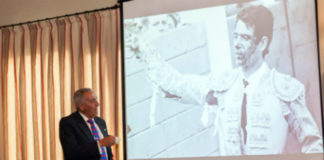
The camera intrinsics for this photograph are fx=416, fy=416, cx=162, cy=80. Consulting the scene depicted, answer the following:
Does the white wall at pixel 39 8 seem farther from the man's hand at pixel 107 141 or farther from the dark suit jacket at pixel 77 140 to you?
the man's hand at pixel 107 141

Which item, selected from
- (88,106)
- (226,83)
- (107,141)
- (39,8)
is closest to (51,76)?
(39,8)

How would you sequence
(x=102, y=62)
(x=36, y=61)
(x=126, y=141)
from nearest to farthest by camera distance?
(x=126, y=141) < (x=102, y=62) < (x=36, y=61)

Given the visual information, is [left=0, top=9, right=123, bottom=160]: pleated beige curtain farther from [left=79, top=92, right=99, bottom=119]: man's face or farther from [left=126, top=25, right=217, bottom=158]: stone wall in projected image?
[left=79, top=92, right=99, bottom=119]: man's face

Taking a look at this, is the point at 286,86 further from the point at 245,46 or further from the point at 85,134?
the point at 85,134

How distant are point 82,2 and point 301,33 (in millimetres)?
2403

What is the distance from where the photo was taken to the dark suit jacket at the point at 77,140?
11.2 ft

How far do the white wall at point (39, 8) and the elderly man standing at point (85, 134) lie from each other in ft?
4.34

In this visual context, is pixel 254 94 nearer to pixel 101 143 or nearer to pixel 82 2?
pixel 101 143

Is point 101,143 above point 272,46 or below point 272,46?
below

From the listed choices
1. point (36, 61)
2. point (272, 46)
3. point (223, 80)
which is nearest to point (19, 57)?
point (36, 61)

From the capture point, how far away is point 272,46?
11.5 ft

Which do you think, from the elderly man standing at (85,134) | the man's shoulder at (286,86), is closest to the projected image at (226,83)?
the man's shoulder at (286,86)

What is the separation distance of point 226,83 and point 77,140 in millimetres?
1353

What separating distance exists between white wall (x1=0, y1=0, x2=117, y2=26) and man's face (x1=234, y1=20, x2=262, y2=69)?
150 cm
